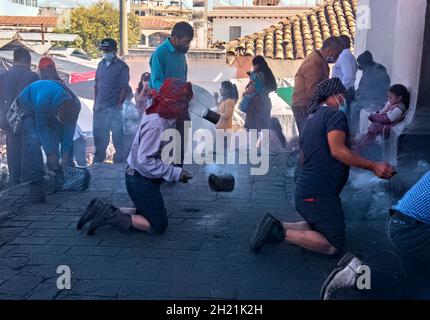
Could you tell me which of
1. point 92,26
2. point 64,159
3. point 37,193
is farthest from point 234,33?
point 37,193

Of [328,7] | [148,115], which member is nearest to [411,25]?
[148,115]

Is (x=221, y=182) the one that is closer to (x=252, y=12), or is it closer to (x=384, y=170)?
(x=384, y=170)

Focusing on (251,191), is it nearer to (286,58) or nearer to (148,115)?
(148,115)

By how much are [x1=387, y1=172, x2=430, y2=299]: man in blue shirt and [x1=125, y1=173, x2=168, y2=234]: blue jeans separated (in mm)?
2071

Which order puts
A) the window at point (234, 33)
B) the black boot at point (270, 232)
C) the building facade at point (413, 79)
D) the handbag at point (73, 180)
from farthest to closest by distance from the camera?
the window at point (234, 33), the handbag at point (73, 180), the building facade at point (413, 79), the black boot at point (270, 232)

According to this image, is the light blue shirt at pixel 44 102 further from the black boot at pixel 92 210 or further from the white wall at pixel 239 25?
the white wall at pixel 239 25

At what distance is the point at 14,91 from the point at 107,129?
1.46 m

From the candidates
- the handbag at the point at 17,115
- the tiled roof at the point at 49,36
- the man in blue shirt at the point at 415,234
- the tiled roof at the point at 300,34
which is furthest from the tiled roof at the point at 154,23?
the man in blue shirt at the point at 415,234

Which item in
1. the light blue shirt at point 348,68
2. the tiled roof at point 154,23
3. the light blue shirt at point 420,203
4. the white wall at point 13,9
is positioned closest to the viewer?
the light blue shirt at point 420,203

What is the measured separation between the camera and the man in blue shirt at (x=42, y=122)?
5785 millimetres

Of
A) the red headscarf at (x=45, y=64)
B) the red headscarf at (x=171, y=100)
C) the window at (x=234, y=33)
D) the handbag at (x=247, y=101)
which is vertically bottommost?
the handbag at (x=247, y=101)

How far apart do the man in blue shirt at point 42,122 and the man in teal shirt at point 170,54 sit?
1037 mm

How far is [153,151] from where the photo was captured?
4.34 m
